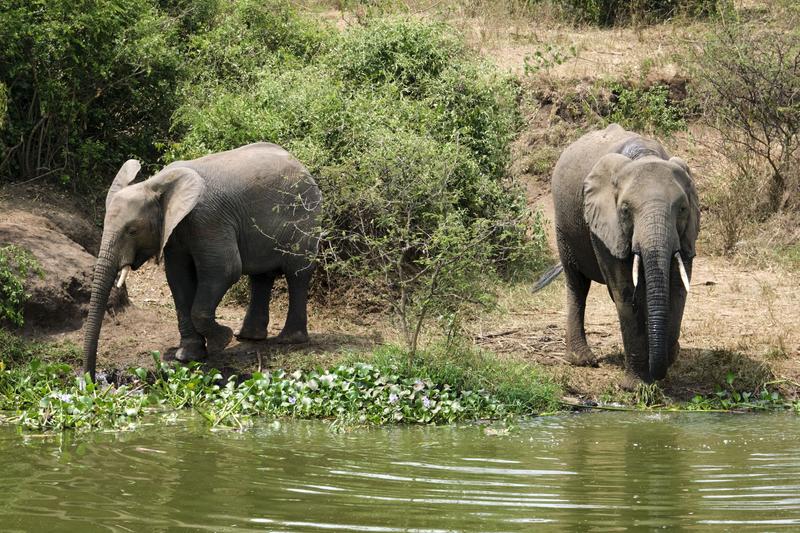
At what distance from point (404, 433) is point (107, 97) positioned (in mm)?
8533

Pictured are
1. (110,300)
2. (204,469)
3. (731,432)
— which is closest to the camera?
(204,469)

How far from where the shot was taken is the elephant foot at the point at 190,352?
38.1 feet

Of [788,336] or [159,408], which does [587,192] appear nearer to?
[788,336]

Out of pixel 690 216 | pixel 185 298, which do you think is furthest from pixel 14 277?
pixel 690 216

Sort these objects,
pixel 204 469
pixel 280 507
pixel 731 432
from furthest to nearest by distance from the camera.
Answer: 1. pixel 731 432
2. pixel 204 469
3. pixel 280 507

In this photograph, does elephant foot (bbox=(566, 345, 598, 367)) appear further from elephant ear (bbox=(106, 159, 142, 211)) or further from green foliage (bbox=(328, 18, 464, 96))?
green foliage (bbox=(328, 18, 464, 96))

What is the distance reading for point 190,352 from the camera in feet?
38.2

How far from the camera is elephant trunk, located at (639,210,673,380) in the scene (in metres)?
10.1

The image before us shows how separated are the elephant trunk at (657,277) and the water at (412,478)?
0.70 meters

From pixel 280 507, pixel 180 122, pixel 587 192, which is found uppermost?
pixel 180 122

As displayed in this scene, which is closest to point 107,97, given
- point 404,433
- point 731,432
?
point 404,433

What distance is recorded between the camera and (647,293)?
400 inches

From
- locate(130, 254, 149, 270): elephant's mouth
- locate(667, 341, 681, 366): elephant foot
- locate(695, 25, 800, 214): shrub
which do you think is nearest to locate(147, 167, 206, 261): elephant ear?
locate(130, 254, 149, 270): elephant's mouth

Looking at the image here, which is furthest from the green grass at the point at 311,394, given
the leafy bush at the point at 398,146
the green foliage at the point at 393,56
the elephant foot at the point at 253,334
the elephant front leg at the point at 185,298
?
the green foliage at the point at 393,56
